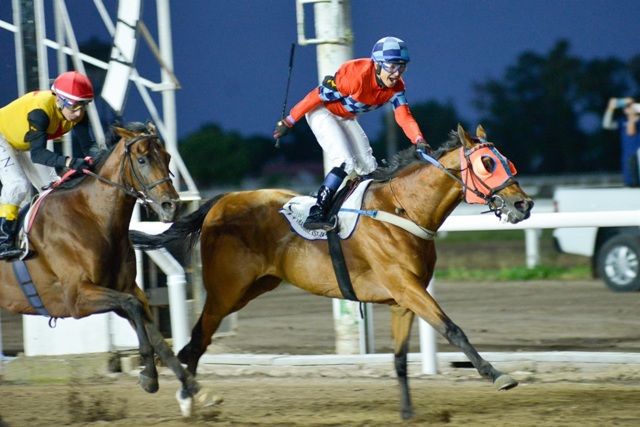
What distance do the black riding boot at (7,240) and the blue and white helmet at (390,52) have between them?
2.43 m

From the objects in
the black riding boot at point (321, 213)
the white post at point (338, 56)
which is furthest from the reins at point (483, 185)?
the white post at point (338, 56)

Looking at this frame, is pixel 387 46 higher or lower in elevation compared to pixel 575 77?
higher

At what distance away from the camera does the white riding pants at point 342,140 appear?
6477 millimetres

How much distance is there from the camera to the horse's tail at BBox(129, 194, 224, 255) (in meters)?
6.79

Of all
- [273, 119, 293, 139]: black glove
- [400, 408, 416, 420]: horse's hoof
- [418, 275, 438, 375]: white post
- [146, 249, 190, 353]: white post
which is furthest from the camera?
[146, 249, 190, 353]: white post

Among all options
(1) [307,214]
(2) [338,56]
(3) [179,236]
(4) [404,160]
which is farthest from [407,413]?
(2) [338,56]

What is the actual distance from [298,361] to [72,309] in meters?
2.09

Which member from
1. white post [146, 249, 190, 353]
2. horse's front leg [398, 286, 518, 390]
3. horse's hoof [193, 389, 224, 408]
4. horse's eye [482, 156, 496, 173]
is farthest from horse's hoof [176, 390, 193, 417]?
horse's eye [482, 156, 496, 173]

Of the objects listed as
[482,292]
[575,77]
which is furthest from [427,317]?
[575,77]

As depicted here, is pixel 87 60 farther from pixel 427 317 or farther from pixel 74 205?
pixel 427 317

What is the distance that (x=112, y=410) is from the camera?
615cm

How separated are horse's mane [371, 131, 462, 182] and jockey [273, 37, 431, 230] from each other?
0.09 meters

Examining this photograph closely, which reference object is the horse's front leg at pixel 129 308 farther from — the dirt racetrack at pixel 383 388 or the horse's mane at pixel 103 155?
the horse's mane at pixel 103 155

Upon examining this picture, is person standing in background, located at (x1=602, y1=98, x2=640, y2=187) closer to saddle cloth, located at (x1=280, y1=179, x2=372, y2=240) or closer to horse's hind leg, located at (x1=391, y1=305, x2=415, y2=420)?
saddle cloth, located at (x1=280, y1=179, x2=372, y2=240)
